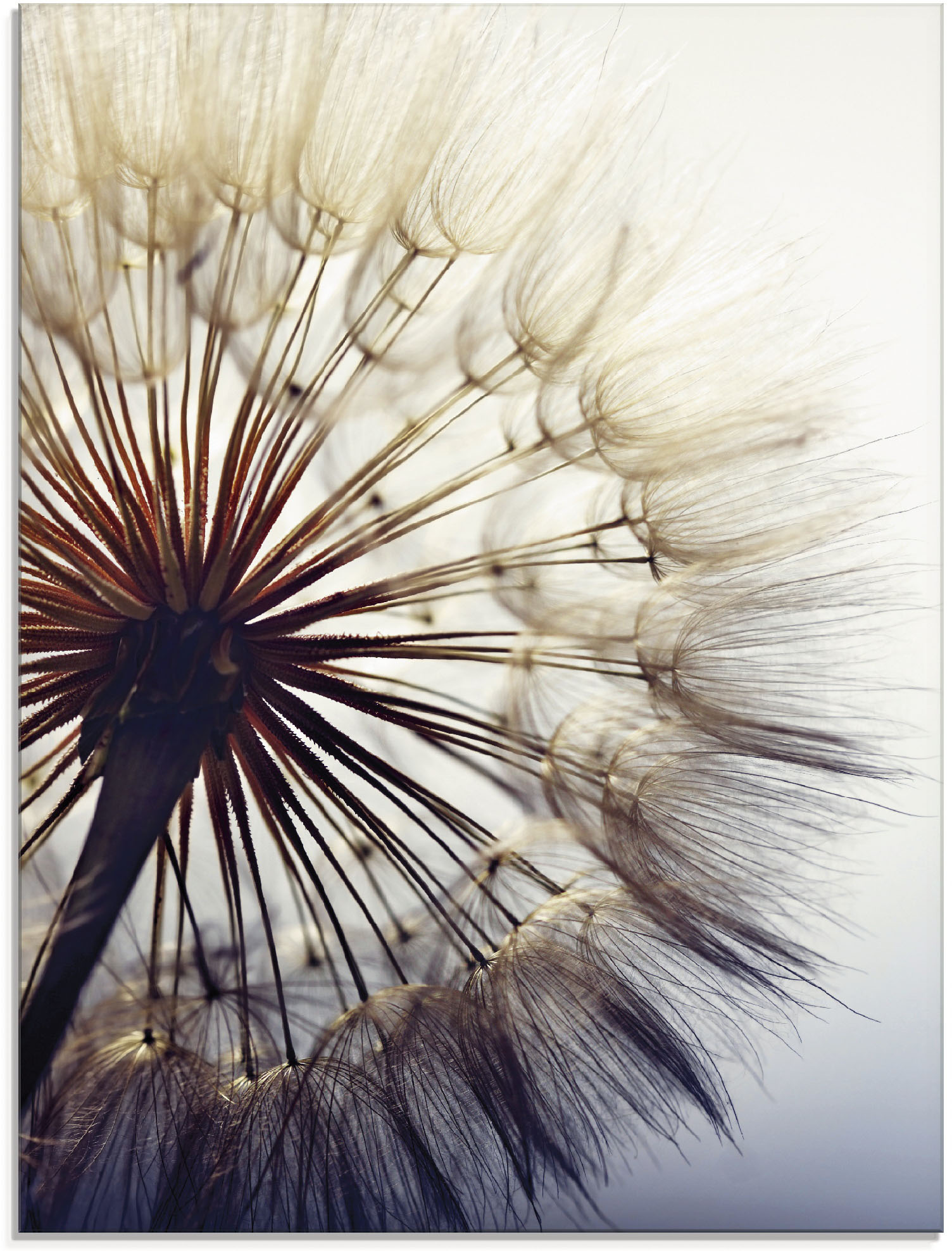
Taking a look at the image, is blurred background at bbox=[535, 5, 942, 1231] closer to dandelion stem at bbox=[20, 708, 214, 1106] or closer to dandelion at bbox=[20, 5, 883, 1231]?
dandelion at bbox=[20, 5, 883, 1231]

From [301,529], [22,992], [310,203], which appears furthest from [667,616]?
[22,992]

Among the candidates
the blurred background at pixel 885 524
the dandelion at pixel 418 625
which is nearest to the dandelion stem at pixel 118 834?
the dandelion at pixel 418 625

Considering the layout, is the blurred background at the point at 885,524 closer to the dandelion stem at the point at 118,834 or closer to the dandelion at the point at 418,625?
the dandelion at the point at 418,625

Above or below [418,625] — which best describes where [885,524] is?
above

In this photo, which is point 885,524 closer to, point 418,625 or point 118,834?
point 418,625

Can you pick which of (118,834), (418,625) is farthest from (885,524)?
(118,834)

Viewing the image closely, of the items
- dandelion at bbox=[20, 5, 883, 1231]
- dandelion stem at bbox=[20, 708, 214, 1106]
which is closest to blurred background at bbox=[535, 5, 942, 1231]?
dandelion at bbox=[20, 5, 883, 1231]

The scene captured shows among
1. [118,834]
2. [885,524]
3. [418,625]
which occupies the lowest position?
[118,834]

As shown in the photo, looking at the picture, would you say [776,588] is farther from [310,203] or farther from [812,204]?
[310,203]
